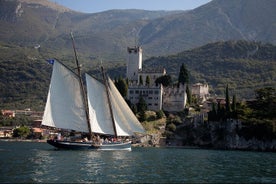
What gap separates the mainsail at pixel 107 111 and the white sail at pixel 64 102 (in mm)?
2011

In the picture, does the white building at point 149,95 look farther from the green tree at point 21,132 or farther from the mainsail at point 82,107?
the green tree at point 21,132

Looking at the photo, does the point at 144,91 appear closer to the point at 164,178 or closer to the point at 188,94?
the point at 188,94

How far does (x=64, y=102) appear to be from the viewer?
238ft

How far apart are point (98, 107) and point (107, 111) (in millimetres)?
1764

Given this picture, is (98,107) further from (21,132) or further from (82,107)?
(21,132)

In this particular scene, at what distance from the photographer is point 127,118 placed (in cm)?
7869

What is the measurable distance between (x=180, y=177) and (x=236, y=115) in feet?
211

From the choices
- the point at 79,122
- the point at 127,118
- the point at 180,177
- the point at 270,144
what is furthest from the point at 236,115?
the point at 180,177

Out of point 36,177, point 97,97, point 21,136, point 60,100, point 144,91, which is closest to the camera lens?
point 36,177

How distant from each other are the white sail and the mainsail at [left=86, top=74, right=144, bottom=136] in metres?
2.01

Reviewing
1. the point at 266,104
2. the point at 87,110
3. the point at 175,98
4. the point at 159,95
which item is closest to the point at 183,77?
the point at 175,98

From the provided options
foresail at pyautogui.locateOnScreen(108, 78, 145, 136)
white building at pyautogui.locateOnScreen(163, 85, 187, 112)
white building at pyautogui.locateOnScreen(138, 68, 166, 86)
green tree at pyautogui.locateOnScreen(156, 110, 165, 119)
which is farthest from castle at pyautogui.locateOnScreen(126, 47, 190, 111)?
foresail at pyautogui.locateOnScreen(108, 78, 145, 136)

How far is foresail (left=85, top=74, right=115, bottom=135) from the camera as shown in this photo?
3027 inches

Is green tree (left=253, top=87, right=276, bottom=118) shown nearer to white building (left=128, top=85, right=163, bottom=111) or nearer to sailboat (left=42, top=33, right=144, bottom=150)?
white building (left=128, top=85, right=163, bottom=111)
